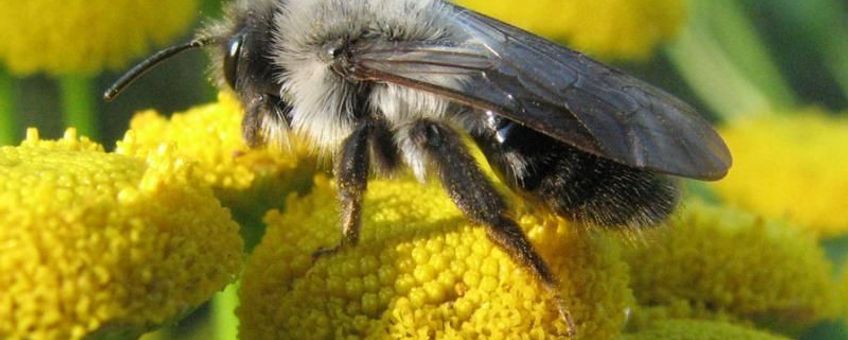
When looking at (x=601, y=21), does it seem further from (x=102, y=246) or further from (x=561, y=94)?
(x=102, y=246)

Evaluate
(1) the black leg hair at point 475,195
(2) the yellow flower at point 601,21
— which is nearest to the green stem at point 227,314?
(1) the black leg hair at point 475,195

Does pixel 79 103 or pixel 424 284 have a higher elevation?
pixel 79 103

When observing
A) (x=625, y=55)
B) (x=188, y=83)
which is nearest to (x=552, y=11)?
(x=625, y=55)

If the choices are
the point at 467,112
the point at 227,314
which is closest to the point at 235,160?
the point at 227,314

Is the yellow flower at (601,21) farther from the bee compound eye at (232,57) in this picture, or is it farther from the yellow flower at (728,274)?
the bee compound eye at (232,57)

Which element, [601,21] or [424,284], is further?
[601,21]

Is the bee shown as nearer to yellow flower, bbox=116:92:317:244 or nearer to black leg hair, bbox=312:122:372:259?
black leg hair, bbox=312:122:372:259

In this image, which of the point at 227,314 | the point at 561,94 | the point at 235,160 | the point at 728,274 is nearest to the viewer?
the point at 561,94
